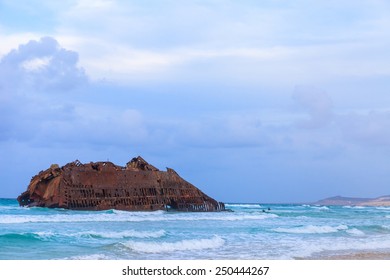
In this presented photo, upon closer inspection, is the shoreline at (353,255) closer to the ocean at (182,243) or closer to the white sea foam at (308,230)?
the ocean at (182,243)

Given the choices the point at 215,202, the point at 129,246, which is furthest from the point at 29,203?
the point at 129,246

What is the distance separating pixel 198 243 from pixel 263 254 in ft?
10.3

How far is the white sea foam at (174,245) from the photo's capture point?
1975 cm

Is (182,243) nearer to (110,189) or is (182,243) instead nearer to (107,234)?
(107,234)

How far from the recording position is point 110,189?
42.7 meters

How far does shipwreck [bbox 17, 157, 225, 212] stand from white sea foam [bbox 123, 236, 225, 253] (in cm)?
2030

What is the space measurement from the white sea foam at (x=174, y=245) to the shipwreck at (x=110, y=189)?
20.3 meters

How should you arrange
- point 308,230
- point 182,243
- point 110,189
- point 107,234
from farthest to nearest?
point 110,189
point 308,230
point 107,234
point 182,243

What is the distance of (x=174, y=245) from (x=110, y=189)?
73.0 ft

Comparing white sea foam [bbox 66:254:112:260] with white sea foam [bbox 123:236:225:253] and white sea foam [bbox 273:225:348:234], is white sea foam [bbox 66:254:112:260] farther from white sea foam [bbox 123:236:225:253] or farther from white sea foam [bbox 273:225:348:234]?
white sea foam [bbox 273:225:348:234]

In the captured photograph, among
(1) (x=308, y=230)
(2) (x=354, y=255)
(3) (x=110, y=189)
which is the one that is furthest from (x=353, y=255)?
(3) (x=110, y=189)

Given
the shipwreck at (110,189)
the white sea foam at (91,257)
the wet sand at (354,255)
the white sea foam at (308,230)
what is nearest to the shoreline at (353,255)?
the wet sand at (354,255)

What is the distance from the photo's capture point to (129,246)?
19.9 meters
